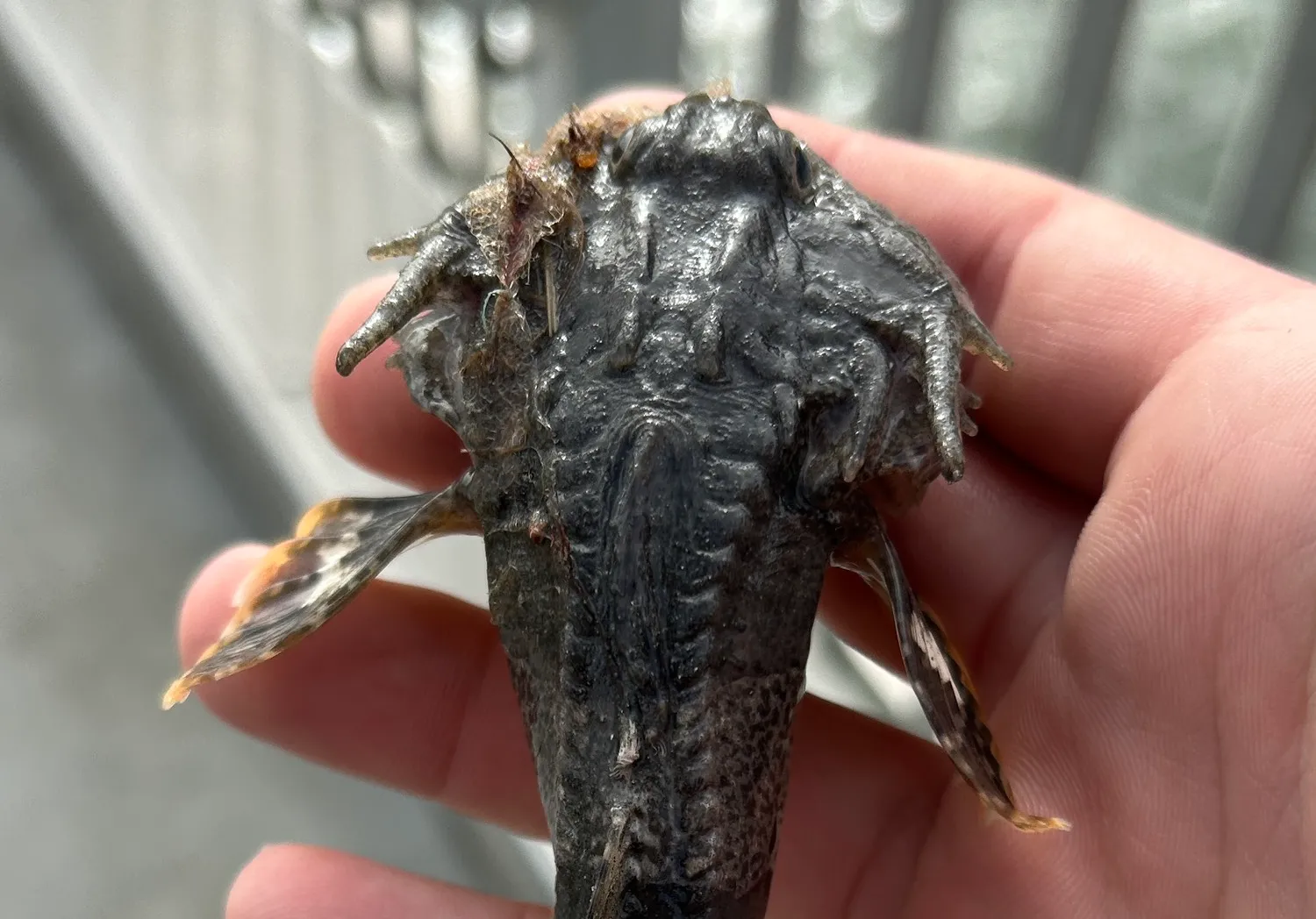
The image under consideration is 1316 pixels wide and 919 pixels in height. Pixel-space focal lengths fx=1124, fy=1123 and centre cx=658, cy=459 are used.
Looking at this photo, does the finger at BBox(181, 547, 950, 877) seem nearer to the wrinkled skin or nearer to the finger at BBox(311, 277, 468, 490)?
the finger at BBox(311, 277, 468, 490)

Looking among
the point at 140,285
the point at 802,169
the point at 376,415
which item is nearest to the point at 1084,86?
the point at 802,169

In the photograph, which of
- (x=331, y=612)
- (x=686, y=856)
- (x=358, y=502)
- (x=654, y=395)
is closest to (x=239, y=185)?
(x=358, y=502)

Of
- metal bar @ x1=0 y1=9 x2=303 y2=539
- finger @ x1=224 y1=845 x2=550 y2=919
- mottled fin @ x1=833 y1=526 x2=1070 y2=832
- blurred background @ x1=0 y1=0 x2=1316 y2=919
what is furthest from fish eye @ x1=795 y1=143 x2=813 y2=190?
metal bar @ x1=0 y1=9 x2=303 y2=539

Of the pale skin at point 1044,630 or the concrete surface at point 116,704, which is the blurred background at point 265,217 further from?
the pale skin at point 1044,630

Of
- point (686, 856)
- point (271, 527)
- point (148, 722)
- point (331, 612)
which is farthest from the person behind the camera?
point (271, 527)

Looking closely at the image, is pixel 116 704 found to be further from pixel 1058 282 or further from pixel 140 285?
pixel 1058 282

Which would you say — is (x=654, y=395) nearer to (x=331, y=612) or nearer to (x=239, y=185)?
(x=331, y=612)
